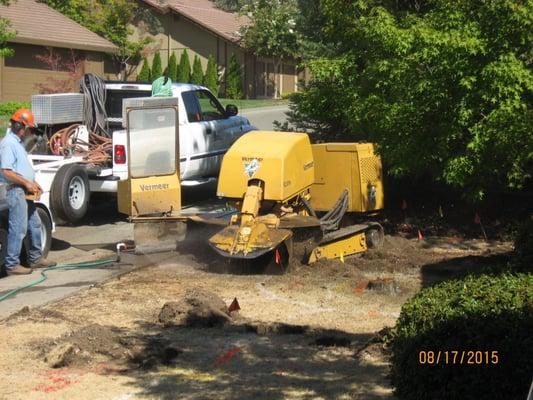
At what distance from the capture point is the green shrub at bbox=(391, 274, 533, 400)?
472 cm

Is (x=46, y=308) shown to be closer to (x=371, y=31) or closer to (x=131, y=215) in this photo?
(x=131, y=215)

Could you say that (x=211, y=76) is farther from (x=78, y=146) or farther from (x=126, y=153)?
(x=126, y=153)

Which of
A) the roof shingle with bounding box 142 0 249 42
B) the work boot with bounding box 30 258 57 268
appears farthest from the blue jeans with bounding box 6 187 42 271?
the roof shingle with bounding box 142 0 249 42

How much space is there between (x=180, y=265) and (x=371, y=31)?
13.5 ft

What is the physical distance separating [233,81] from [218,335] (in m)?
36.0

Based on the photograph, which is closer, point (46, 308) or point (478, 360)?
point (478, 360)

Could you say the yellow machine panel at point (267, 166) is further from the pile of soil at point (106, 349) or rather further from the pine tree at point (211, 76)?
the pine tree at point (211, 76)

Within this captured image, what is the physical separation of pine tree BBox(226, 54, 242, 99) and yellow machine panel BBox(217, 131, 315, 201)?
3232cm

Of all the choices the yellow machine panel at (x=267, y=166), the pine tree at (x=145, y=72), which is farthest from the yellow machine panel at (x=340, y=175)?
the pine tree at (x=145, y=72)

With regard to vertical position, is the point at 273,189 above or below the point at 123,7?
below

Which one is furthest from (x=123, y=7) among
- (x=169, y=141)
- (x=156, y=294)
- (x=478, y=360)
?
(x=478, y=360)

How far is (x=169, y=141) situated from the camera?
1184cm
